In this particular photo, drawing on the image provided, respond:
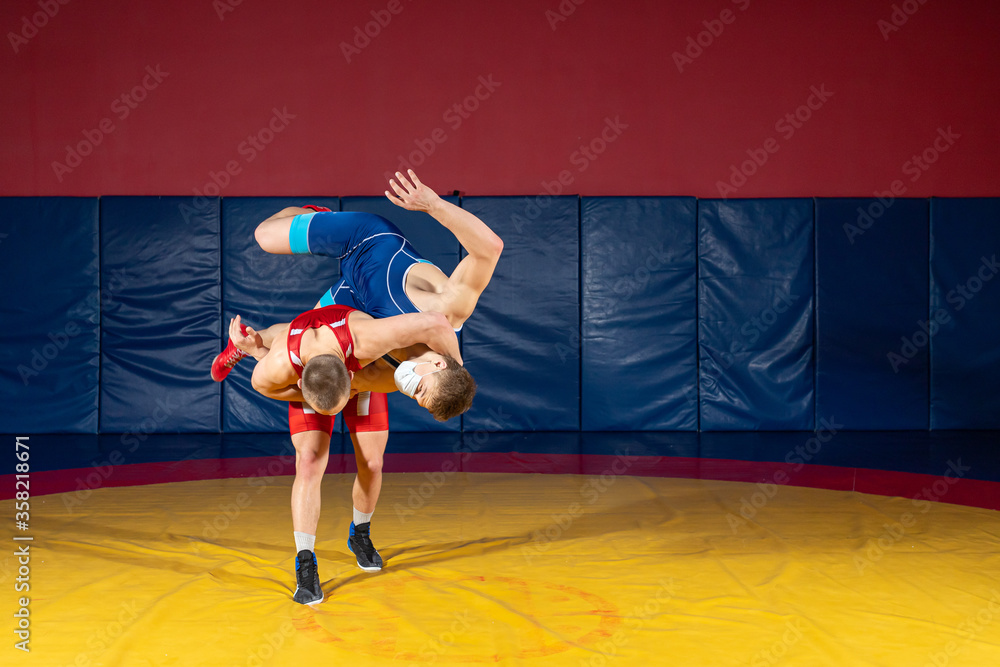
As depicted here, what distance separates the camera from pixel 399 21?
6902mm

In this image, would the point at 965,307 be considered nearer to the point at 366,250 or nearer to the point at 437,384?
the point at 366,250

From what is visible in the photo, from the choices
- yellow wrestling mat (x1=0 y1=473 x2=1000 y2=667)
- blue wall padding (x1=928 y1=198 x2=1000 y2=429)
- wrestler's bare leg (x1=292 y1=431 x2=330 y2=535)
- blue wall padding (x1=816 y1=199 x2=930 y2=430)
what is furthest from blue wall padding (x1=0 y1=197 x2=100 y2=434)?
blue wall padding (x1=928 y1=198 x2=1000 y2=429)

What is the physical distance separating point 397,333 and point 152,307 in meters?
4.67

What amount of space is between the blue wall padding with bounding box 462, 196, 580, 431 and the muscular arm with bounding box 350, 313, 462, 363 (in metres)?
3.96

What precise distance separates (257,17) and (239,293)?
242 cm

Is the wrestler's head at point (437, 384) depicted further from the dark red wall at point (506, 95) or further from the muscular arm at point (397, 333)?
the dark red wall at point (506, 95)

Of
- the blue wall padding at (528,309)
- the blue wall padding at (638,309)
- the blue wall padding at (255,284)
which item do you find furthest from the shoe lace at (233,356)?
the blue wall padding at (638,309)

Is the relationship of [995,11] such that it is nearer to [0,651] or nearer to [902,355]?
[902,355]

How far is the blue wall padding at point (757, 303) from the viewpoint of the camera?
21.7 feet

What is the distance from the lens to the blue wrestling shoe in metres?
3.00

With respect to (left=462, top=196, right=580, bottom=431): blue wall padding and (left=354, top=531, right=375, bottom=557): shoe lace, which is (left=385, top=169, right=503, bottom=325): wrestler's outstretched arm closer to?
(left=354, top=531, right=375, bottom=557): shoe lace

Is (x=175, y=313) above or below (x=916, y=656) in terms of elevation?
above

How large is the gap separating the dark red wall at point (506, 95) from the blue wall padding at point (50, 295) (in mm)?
421

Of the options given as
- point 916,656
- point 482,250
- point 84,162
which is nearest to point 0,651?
point 482,250
